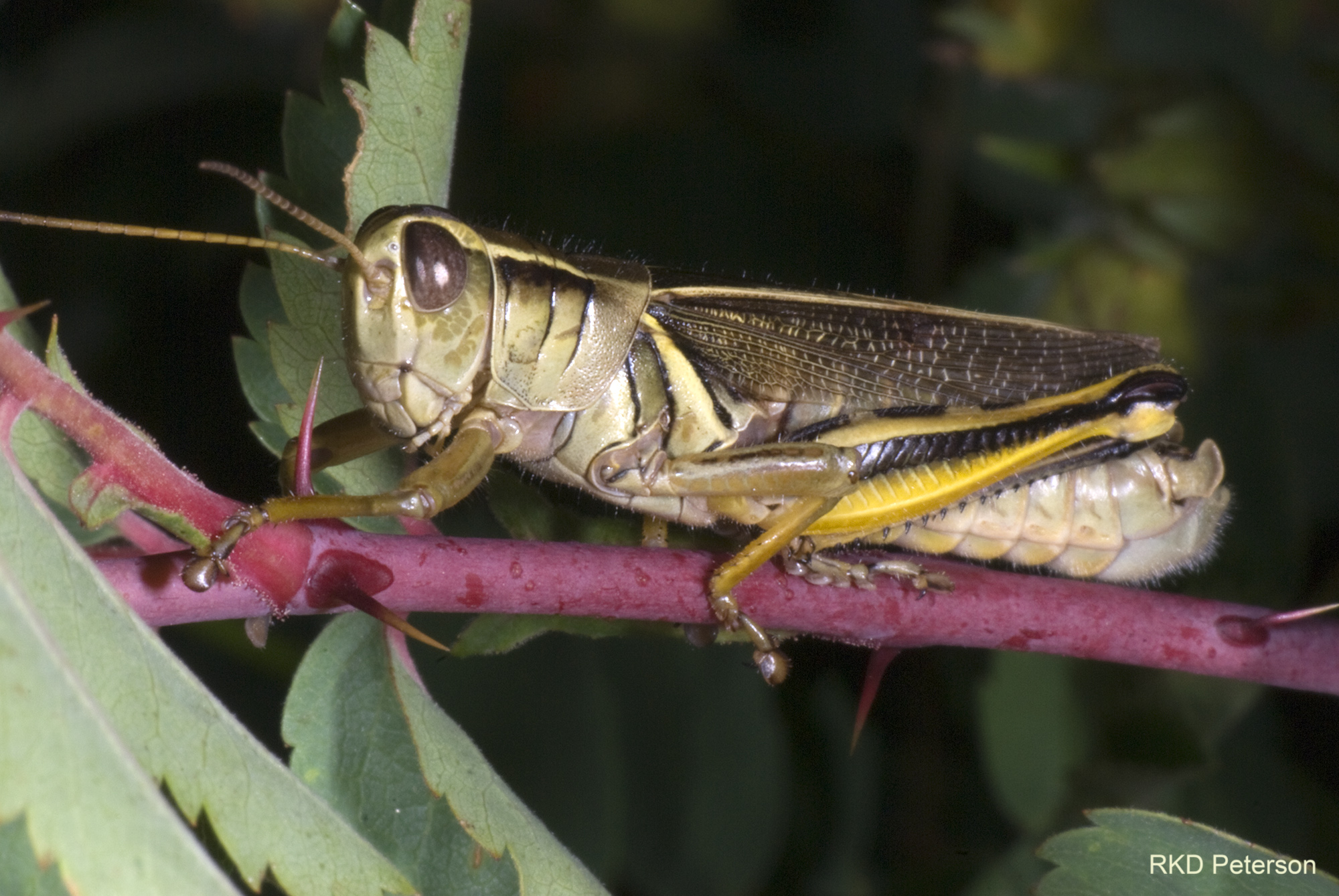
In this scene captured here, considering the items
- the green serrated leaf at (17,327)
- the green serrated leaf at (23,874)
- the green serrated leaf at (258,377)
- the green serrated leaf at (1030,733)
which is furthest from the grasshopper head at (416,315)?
the green serrated leaf at (1030,733)

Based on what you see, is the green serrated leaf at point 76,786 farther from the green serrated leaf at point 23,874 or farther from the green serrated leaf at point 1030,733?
the green serrated leaf at point 1030,733

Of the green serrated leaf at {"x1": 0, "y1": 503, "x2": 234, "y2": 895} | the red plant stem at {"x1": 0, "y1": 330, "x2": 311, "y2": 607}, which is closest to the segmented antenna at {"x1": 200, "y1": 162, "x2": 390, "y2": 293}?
the red plant stem at {"x1": 0, "y1": 330, "x2": 311, "y2": 607}

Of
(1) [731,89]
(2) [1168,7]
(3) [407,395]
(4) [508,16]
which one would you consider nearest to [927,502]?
(3) [407,395]

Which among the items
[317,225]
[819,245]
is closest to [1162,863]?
[317,225]

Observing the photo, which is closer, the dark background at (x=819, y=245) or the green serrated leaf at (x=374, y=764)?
the green serrated leaf at (x=374, y=764)

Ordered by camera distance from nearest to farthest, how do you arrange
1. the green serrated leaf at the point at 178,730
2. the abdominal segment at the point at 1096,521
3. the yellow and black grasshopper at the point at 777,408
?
the green serrated leaf at the point at 178,730
the yellow and black grasshopper at the point at 777,408
the abdominal segment at the point at 1096,521

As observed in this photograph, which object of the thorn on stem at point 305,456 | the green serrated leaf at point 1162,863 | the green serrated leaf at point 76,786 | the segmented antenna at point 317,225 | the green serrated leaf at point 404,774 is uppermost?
the segmented antenna at point 317,225

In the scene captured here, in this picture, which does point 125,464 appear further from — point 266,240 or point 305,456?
point 266,240
